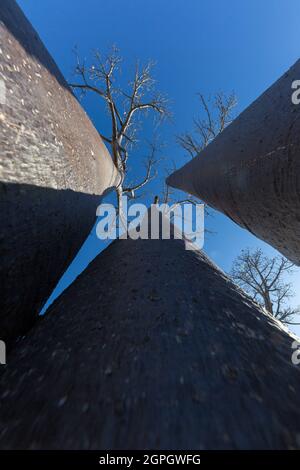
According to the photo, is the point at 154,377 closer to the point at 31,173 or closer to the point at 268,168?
the point at 31,173

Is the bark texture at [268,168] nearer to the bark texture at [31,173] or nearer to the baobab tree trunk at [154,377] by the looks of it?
the baobab tree trunk at [154,377]

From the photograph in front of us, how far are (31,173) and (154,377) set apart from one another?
0.70 meters

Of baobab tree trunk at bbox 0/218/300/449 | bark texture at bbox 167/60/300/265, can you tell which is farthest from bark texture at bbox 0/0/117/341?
bark texture at bbox 167/60/300/265

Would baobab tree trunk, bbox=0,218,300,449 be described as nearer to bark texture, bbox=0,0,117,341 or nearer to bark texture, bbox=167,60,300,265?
bark texture, bbox=0,0,117,341

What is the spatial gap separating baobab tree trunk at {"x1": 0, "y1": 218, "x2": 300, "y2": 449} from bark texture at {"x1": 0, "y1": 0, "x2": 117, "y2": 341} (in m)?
0.16

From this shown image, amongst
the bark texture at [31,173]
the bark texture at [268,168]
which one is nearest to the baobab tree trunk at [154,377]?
the bark texture at [31,173]

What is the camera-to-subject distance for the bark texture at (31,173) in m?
0.77

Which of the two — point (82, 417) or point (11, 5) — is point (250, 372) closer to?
point (82, 417)

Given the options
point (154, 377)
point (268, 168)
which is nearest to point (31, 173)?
point (154, 377)

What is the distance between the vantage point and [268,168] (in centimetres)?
112

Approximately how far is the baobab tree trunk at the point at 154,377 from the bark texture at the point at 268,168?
1.59ft

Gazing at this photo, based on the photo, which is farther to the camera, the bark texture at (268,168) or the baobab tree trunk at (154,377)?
the bark texture at (268,168)

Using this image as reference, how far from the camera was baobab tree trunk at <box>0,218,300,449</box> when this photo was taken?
44 cm

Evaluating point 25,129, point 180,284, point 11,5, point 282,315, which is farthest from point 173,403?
point 282,315
